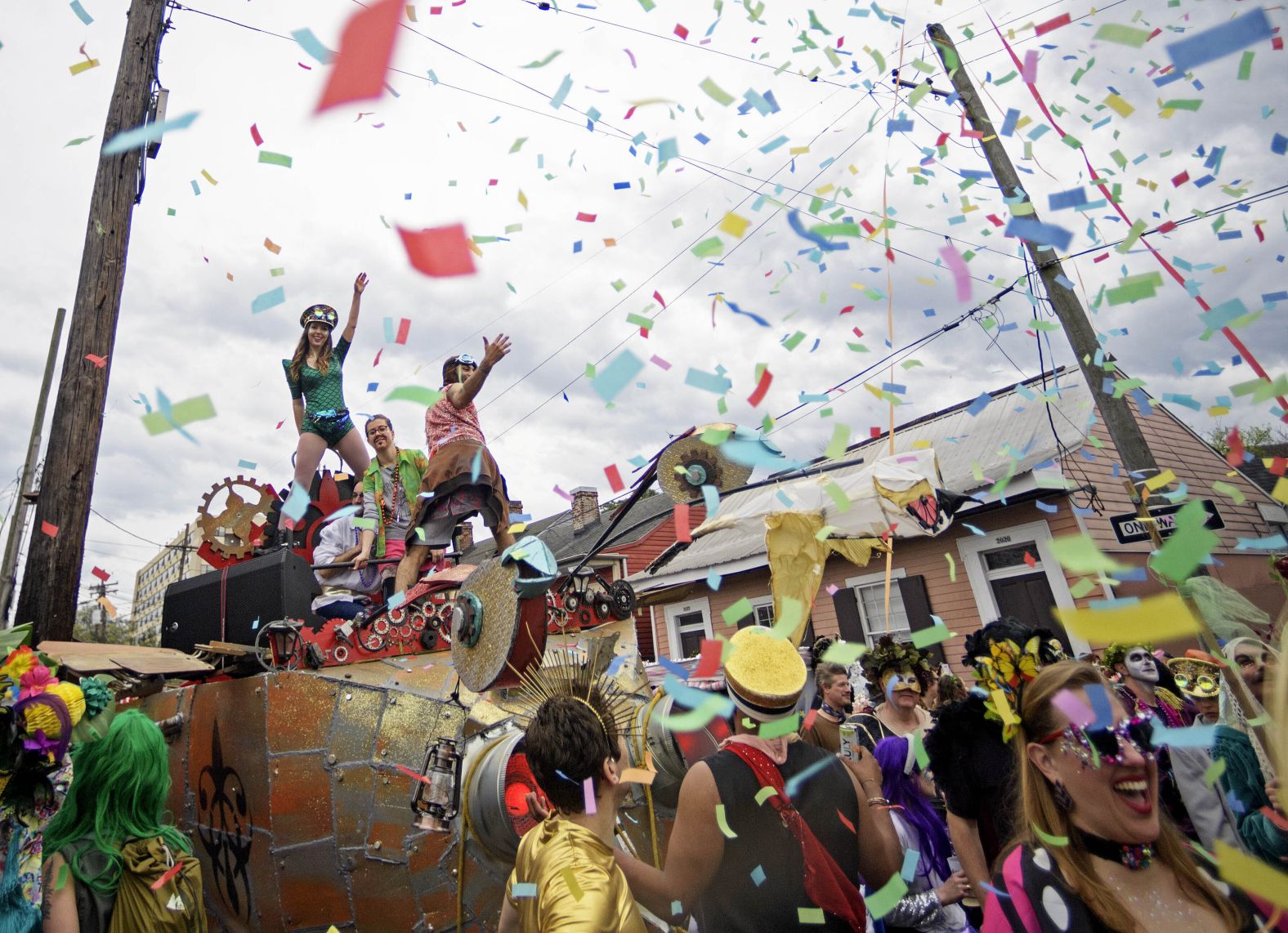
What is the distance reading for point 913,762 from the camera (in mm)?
3352

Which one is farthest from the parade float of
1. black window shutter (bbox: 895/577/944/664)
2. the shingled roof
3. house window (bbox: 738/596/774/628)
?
the shingled roof

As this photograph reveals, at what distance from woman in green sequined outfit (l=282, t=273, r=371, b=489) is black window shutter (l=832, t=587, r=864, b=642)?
8.11m

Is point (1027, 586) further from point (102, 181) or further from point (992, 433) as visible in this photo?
point (102, 181)

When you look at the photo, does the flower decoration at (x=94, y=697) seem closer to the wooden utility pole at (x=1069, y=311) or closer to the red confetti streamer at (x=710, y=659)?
the red confetti streamer at (x=710, y=659)

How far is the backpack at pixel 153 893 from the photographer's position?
2.43m

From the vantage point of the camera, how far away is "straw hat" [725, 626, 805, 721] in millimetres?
2270

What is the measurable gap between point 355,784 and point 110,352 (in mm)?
3572

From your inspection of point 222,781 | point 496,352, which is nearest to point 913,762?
point 496,352

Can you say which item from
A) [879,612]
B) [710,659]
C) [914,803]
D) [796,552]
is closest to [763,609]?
[879,612]

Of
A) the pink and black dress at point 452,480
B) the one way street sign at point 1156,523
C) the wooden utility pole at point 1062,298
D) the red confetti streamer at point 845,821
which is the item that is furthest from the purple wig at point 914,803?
the wooden utility pole at point 1062,298

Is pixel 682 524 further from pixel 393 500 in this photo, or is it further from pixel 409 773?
pixel 393 500

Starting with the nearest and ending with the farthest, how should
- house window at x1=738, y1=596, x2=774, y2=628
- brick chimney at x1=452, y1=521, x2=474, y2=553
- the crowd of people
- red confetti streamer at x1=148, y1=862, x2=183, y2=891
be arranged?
the crowd of people → red confetti streamer at x1=148, y1=862, x2=183, y2=891 → brick chimney at x1=452, y1=521, x2=474, y2=553 → house window at x1=738, y1=596, x2=774, y2=628

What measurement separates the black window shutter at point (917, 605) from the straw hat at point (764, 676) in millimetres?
8348

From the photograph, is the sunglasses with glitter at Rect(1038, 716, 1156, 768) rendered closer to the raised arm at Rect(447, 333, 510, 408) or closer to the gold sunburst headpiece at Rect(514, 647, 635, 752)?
the gold sunburst headpiece at Rect(514, 647, 635, 752)
